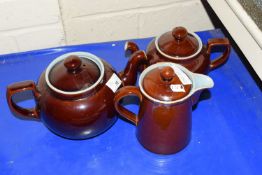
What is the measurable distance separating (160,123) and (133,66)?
140mm

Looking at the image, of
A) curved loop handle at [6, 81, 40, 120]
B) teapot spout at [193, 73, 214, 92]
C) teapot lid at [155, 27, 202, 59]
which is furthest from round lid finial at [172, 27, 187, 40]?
curved loop handle at [6, 81, 40, 120]

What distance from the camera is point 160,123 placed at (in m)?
0.63

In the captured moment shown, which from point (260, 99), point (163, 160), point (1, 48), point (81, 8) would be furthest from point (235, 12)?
point (1, 48)

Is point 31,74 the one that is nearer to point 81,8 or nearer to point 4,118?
point 4,118

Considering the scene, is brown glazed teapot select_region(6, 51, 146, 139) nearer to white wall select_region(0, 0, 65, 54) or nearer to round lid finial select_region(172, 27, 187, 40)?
round lid finial select_region(172, 27, 187, 40)

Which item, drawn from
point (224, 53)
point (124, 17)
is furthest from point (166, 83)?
point (124, 17)

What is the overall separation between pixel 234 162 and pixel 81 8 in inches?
22.1

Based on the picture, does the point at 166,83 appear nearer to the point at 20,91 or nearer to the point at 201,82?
the point at 201,82

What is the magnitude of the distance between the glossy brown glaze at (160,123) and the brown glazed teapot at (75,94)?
4cm

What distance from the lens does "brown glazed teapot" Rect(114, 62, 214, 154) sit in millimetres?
615

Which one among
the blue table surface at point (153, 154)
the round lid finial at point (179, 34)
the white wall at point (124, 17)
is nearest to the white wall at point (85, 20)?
the white wall at point (124, 17)

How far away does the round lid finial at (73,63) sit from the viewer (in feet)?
2.09

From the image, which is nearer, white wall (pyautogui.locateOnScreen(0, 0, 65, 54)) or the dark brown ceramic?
the dark brown ceramic

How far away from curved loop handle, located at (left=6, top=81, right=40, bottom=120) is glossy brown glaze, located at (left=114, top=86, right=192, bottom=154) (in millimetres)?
157
